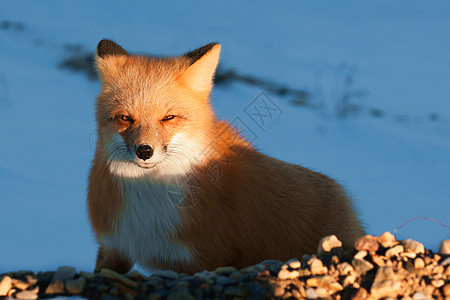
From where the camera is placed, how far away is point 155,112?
4.59 meters

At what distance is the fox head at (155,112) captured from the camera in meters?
4.50

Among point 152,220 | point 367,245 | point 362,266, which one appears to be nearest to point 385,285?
point 362,266

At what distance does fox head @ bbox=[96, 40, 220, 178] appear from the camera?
450 cm

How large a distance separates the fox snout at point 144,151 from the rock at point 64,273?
41.7 inches

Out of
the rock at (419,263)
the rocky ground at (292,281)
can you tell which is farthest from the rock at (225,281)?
the rock at (419,263)

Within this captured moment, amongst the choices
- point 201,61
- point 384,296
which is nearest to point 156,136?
point 201,61

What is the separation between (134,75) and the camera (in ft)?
15.9

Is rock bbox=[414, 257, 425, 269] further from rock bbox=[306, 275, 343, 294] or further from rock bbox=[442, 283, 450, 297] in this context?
rock bbox=[306, 275, 343, 294]

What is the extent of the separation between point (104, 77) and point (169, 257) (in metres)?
1.88

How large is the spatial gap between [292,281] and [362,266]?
1.81 feet

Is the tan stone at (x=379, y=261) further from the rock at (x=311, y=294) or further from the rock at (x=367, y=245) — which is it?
the rock at (x=311, y=294)

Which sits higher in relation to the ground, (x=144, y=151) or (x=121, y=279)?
(x=144, y=151)

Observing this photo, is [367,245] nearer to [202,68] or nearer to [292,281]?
[292,281]

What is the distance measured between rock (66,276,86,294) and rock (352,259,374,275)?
6.69 ft
